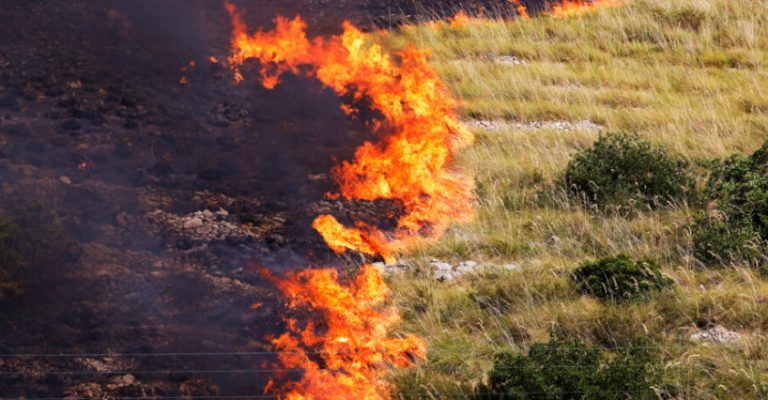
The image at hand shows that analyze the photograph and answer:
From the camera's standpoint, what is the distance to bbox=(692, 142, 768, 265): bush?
35.2ft

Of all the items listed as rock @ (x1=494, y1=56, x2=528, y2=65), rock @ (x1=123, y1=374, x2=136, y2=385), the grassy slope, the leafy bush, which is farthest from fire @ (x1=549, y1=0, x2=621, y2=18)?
rock @ (x1=123, y1=374, x2=136, y2=385)

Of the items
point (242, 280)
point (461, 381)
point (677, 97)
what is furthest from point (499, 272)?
point (677, 97)

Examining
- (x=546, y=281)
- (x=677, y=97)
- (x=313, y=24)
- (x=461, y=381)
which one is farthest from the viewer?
(x=313, y=24)

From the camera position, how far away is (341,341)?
9742mm

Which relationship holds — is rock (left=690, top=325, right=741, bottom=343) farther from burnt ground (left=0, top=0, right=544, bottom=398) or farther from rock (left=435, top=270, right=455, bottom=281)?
burnt ground (left=0, top=0, right=544, bottom=398)

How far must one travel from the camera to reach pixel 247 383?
9.02m

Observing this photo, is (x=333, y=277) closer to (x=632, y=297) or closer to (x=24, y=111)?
(x=632, y=297)

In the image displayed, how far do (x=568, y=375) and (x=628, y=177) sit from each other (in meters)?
4.89

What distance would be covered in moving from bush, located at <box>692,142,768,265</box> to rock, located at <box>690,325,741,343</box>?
3.99ft

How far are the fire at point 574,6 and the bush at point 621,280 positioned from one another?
1033 cm

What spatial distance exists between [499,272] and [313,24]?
28.0 feet

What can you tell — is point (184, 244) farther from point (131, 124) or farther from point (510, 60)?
point (510, 60)

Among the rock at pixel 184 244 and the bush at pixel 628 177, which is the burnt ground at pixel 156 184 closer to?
the rock at pixel 184 244

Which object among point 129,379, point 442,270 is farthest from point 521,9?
point 129,379
